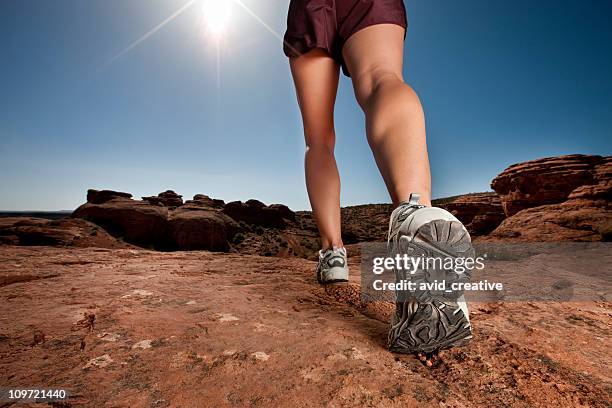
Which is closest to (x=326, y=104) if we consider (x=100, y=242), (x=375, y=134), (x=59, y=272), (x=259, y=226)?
(x=375, y=134)

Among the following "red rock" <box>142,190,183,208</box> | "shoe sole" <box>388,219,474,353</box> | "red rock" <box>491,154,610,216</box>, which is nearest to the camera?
"shoe sole" <box>388,219,474,353</box>

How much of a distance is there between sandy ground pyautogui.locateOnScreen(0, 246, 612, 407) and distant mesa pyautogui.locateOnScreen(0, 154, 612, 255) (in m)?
3.66

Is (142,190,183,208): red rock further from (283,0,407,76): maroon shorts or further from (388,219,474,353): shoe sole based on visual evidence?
(388,219,474,353): shoe sole

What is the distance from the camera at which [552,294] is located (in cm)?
126

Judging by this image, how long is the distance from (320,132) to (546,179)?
18396mm

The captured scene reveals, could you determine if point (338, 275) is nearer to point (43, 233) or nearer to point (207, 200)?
point (43, 233)

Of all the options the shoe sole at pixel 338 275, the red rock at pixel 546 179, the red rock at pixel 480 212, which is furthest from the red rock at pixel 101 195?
the shoe sole at pixel 338 275

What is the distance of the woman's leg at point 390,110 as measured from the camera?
87cm

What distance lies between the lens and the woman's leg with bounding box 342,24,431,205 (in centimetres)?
87

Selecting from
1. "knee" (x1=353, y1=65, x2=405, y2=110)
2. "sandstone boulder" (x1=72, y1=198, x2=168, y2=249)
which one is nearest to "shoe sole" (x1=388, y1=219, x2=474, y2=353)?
"knee" (x1=353, y1=65, x2=405, y2=110)

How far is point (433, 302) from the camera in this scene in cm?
67

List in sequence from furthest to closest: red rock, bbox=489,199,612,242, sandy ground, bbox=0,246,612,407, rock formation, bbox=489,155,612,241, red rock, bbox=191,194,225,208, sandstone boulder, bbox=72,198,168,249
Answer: red rock, bbox=191,194,225,208 < sandstone boulder, bbox=72,198,168,249 < rock formation, bbox=489,155,612,241 < red rock, bbox=489,199,612,242 < sandy ground, bbox=0,246,612,407

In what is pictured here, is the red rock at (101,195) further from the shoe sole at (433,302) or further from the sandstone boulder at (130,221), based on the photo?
the shoe sole at (433,302)

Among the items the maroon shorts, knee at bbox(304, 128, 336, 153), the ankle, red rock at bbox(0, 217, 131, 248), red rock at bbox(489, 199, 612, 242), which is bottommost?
red rock at bbox(0, 217, 131, 248)
